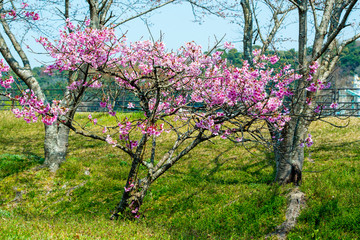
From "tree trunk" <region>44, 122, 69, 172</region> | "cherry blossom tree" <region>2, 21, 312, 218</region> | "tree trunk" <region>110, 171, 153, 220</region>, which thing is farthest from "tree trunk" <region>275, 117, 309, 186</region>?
"tree trunk" <region>44, 122, 69, 172</region>

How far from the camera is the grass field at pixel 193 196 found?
21.7 feet

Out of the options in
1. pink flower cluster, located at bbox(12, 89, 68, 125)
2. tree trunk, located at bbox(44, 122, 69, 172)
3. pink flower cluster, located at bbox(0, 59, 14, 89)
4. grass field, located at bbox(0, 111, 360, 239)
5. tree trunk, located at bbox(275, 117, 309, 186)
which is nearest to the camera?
pink flower cluster, located at bbox(12, 89, 68, 125)

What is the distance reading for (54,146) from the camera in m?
11.6

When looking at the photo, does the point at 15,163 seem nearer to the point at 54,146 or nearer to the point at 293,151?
the point at 54,146

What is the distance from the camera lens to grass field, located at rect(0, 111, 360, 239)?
21.7 feet

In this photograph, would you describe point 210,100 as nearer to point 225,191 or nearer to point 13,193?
point 225,191

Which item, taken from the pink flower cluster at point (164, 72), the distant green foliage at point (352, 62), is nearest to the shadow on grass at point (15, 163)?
the pink flower cluster at point (164, 72)

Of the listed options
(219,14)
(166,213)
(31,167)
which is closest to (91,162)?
(31,167)

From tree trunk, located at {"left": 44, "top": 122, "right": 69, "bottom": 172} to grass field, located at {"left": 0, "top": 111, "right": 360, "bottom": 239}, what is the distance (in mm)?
301

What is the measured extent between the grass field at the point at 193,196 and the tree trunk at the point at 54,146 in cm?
30

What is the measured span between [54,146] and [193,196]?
19.3 ft

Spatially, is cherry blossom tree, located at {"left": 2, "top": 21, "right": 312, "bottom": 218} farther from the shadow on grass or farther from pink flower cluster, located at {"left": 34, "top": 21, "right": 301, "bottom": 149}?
the shadow on grass

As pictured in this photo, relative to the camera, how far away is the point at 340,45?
9.04 m

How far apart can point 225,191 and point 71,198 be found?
4867 mm
